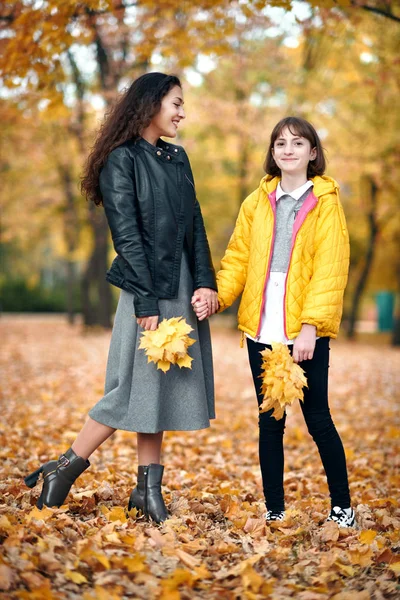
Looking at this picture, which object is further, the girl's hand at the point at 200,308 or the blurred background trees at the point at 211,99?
the blurred background trees at the point at 211,99

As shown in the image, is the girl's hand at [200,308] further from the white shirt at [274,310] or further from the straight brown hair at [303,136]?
the straight brown hair at [303,136]

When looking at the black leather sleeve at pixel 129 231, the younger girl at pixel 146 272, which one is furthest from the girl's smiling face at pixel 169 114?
the black leather sleeve at pixel 129 231

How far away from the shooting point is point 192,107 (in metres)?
17.8

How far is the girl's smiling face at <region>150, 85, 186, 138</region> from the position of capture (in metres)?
3.35

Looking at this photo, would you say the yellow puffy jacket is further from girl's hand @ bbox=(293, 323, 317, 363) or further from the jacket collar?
the jacket collar

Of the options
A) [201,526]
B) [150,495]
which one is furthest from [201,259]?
[201,526]

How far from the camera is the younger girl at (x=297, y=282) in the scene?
3195 millimetres

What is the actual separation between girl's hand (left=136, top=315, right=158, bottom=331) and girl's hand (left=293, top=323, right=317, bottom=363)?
27.6 inches

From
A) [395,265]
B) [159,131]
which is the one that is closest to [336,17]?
[159,131]

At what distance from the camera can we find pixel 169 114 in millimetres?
3350

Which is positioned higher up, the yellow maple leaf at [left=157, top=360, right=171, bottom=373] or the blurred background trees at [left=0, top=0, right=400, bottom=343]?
the blurred background trees at [left=0, top=0, right=400, bottom=343]

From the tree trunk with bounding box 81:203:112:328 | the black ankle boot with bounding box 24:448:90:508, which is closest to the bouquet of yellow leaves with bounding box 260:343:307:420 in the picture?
the black ankle boot with bounding box 24:448:90:508

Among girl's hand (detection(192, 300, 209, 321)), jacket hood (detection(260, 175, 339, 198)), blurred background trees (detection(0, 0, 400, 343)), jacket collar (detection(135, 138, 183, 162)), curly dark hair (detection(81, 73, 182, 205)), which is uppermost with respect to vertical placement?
blurred background trees (detection(0, 0, 400, 343))

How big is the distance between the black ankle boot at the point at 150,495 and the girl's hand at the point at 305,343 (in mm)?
968
